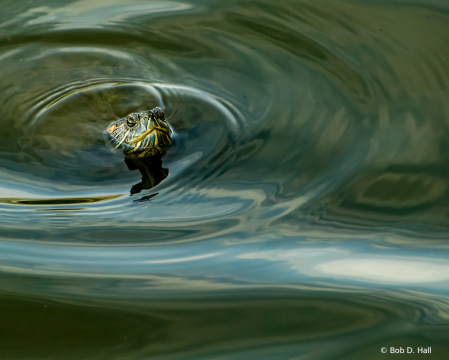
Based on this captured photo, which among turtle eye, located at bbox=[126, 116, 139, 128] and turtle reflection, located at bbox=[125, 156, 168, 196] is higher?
turtle eye, located at bbox=[126, 116, 139, 128]

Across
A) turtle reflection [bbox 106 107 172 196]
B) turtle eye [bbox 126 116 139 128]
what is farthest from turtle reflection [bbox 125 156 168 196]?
turtle eye [bbox 126 116 139 128]

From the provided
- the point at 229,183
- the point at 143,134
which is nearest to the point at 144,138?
the point at 143,134

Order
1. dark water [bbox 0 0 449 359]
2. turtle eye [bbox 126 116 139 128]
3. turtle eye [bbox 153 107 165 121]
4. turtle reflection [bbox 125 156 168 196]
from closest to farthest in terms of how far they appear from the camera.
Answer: dark water [bbox 0 0 449 359], turtle reflection [bbox 125 156 168 196], turtle eye [bbox 153 107 165 121], turtle eye [bbox 126 116 139 128]

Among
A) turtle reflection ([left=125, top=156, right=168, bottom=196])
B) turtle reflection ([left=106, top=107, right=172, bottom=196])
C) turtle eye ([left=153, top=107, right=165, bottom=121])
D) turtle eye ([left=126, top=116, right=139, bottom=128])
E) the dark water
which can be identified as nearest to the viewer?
the dark water

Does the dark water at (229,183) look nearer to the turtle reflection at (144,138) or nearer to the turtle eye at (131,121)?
the turtle reflection at (144,138)

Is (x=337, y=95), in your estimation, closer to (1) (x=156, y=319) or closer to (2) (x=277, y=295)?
(2) (x=277, y=295)

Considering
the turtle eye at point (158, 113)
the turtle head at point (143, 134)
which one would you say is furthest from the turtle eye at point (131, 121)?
the turtle eye at point (158, 113)

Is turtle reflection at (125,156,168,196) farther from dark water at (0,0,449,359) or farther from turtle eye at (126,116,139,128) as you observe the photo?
turtle eye at (126,116,139,128)

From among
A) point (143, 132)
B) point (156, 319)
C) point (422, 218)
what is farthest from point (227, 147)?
point (156, 319)

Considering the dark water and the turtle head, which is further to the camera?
the turtle head
